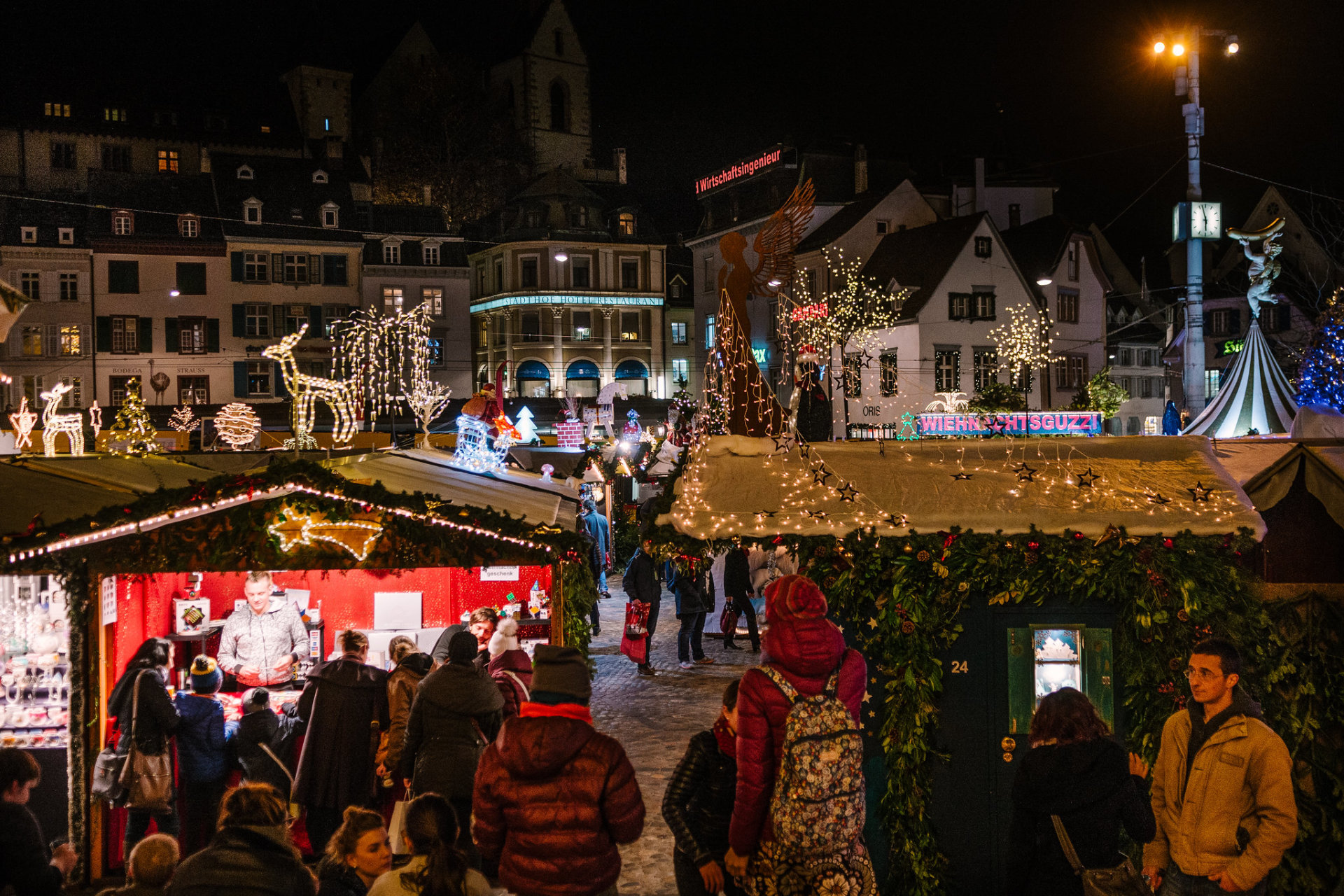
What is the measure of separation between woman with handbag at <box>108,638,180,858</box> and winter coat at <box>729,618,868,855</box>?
154 inches

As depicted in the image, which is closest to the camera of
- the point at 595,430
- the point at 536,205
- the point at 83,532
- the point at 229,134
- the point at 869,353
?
the point at 83,532

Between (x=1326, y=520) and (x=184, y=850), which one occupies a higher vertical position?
(x=1326, y=520)

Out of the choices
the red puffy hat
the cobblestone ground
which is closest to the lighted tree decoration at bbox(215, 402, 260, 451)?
the cobblestone ground

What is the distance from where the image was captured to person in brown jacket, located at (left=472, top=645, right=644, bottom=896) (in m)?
4.44

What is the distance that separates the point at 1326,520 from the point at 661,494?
4037mm

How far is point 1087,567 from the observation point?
6234 mm

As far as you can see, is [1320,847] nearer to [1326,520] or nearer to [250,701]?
[1326,520]

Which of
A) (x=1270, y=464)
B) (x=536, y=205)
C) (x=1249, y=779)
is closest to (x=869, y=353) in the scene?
(x=536, y=205)

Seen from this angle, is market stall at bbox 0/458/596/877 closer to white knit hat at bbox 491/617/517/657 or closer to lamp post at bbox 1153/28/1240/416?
white knit hat at bbox 491/617/517/657

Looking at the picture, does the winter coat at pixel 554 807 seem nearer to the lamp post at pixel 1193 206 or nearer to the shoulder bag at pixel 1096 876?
the shoulder bag at pixel 1096 876

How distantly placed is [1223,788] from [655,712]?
6.85m

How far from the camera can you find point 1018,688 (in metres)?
6.37

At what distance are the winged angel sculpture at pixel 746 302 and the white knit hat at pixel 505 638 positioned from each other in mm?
2563

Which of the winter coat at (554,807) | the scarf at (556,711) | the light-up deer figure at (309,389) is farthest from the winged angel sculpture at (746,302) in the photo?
the light-up deer figure at (309,389)
